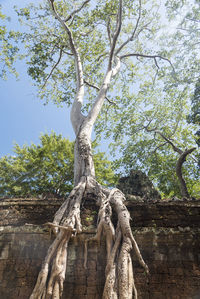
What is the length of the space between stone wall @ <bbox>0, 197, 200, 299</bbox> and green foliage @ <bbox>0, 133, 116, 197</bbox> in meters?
6.68

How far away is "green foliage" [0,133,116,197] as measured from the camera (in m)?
10.1

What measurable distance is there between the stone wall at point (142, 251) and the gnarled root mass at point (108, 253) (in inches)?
7.4

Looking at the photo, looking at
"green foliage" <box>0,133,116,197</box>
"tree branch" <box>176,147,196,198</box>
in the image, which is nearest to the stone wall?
"tree branch" <box>176,147,196,198</box>

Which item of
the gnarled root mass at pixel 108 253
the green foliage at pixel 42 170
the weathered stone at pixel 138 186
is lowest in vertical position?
the gnarled root mass at pixel 108 253

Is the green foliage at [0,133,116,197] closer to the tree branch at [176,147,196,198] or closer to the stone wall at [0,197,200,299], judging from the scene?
the tree branch at [176,147,196,198]

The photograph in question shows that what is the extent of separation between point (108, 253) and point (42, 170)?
8286 millimetres

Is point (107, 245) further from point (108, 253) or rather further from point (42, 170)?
point (42, 170)

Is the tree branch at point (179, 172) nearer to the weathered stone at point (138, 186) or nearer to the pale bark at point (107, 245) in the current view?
the weathered stone at point (138, 186)

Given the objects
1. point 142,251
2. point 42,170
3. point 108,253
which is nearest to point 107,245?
point 108,253

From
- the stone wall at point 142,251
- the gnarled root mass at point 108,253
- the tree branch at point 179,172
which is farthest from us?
the tree branch at point 179,172

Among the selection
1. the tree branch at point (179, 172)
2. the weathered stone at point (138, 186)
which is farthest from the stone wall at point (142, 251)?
the tree branch at point (179, 172)

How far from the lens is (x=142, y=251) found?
120 inches

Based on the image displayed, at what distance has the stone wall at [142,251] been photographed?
9.00 feet

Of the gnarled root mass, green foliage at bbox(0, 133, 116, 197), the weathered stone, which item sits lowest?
the gnarled root mass
